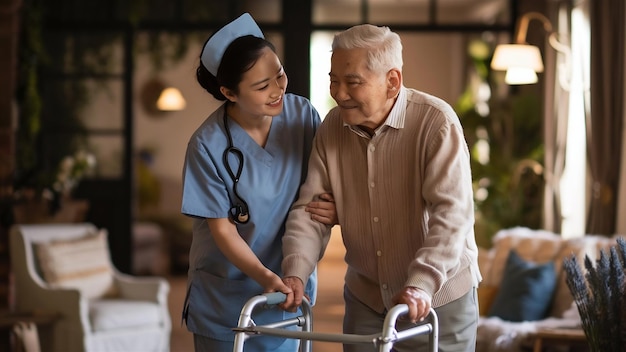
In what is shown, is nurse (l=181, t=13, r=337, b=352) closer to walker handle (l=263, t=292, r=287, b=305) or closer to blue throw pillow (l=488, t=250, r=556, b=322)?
walker handle (l=263, t=292, r=287, b=305)

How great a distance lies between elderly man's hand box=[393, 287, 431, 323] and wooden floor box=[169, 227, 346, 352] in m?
4.35

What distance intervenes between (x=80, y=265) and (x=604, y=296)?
4.17 metres

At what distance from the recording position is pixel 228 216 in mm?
2516

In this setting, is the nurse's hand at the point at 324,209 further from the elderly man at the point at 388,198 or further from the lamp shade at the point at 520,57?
the lamp shade at the point at 520,57

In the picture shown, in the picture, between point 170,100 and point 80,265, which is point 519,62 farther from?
point 170,100

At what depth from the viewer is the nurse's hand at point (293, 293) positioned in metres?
2.31

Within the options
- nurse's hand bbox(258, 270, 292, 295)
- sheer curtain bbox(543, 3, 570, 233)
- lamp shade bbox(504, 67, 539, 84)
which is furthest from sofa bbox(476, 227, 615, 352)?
nurse's hand bbox(258, 270, 292, 295)

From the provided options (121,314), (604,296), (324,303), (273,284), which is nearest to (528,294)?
(121,314)

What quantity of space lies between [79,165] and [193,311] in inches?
189

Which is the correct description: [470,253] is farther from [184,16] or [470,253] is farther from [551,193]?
[184,16]

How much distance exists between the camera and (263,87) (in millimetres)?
2434

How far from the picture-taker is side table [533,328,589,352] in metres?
4.49

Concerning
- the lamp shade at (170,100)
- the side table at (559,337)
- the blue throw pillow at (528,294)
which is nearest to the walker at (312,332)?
the side table at (559,337)

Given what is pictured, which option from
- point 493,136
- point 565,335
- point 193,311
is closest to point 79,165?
point 493,136
